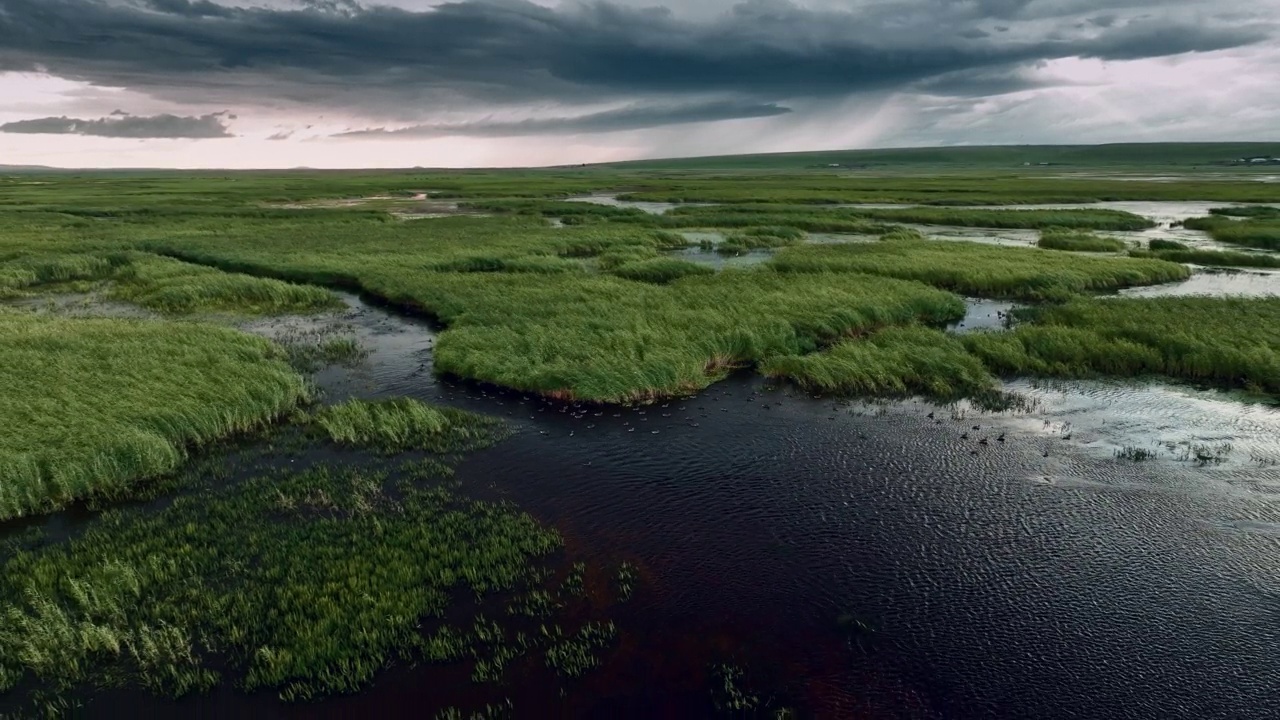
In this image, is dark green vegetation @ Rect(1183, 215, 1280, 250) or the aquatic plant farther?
dark green vegetation @ Rect(1183, 215, 1280, 250)

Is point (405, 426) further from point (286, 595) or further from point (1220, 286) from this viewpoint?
point (1220, 286)

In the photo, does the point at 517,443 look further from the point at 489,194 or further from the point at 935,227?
the point at 489,194

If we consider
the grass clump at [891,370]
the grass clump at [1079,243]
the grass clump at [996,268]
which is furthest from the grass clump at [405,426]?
the grass clump at [1079,243]

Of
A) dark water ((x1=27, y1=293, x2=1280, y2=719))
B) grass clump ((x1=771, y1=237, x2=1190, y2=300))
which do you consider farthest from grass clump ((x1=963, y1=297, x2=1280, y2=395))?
grass clump ((x1=771, y1=237, x2=1190, y2=300))

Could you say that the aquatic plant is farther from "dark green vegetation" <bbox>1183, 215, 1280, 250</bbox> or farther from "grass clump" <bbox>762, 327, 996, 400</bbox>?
"grass clump" <bbox>762, 327, 996, 400</bbox>

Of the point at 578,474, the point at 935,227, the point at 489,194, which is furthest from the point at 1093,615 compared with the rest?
the point at 489,194
